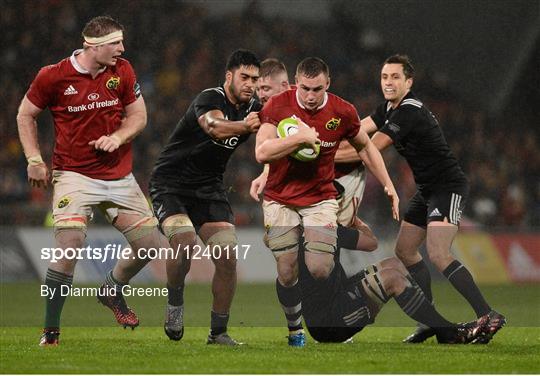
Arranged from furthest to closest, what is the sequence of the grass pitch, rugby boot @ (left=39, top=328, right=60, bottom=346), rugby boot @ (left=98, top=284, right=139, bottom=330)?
rugby boot @ (left=98, top=284, right=139, bottom=330) → rugby boot @ (left=39, top=328, right=60, bottom=346) → the grass pitch

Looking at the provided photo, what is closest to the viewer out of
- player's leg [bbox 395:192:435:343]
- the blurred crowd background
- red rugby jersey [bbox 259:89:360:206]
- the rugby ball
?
the rugby ball

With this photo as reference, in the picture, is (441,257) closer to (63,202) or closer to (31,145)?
(63,202)

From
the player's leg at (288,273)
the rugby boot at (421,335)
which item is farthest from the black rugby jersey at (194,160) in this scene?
the rugby boot at (421,335)

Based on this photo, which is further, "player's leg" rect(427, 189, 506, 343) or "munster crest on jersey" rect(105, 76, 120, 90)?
"player's leg" rect(427, 189, 506, 343)

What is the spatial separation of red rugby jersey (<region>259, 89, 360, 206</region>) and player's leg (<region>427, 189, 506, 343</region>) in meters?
0.97

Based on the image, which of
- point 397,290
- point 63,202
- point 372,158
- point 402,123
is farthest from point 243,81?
point 397,290

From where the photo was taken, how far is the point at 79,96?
338 inches

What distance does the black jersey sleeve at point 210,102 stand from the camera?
8680 mm

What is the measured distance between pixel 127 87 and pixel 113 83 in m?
0.15

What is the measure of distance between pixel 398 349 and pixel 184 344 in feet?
5.35

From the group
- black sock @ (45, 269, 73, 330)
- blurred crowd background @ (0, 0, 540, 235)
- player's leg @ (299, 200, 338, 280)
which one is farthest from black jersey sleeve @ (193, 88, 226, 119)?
blurred crowd background @ (0, 0, 540, 235)

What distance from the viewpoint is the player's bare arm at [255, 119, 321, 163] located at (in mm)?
7840

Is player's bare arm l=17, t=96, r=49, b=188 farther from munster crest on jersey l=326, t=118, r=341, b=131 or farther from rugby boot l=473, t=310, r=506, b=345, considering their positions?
rugby boot l=473, t=310, r=506, b=345

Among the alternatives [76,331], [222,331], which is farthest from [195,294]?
Result: [222,331]
